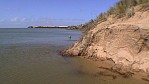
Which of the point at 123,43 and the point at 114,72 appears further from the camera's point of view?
the point at 123,43

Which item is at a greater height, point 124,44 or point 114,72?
point 124,44

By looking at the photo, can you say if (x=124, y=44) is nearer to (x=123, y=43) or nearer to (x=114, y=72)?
(x=123, y=43)

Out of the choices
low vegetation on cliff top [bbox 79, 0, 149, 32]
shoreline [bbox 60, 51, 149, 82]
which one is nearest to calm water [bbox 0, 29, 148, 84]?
shoreline [bbox 60, 51, 149, 82]

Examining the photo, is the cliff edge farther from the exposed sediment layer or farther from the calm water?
the calm water

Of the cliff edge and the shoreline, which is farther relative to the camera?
the cliff edge

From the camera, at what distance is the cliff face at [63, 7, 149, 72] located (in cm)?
1742

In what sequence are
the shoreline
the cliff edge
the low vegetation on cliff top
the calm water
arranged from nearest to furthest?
the calm water, the shoreline, the cliff edge, the low vegetation on cliff top

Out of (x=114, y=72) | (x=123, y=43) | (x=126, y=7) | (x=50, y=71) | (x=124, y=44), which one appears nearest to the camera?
(x=114, y=72)

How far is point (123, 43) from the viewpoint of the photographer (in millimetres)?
18984

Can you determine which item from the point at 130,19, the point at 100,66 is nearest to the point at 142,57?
the point at 100,66

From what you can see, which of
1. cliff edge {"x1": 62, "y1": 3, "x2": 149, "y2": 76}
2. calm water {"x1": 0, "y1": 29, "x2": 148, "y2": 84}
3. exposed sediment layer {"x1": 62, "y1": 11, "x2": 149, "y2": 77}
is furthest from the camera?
cliff edge {"x1": 62, "y1": 3, "x2": 149, "y2": 76}

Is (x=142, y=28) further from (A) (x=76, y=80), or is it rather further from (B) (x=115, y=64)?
(A) (x=76, y=80)

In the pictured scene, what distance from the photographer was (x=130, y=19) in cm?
2081

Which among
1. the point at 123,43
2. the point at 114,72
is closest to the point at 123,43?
the point at 123,43
